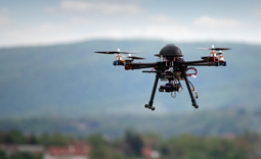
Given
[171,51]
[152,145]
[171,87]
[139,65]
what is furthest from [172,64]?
Result: [152,145]

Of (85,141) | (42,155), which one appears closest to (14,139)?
(42,155)

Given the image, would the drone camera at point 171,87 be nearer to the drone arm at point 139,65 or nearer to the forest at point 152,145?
the drone arm at point 139,65

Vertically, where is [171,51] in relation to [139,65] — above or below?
above

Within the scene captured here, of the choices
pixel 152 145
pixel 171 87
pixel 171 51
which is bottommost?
pixel 152 145

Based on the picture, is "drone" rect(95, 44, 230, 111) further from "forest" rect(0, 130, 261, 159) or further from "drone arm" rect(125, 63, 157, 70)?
"forest" rect(0, 130, 261, 159)

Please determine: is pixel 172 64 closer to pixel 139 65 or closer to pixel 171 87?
pixel 139 65

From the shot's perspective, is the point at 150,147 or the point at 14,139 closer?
the point at 14,139

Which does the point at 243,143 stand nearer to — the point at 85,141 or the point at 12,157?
the point at 85,141

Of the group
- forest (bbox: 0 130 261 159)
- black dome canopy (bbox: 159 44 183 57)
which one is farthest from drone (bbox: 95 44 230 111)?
forest (bbox: 0 130 261 159)
